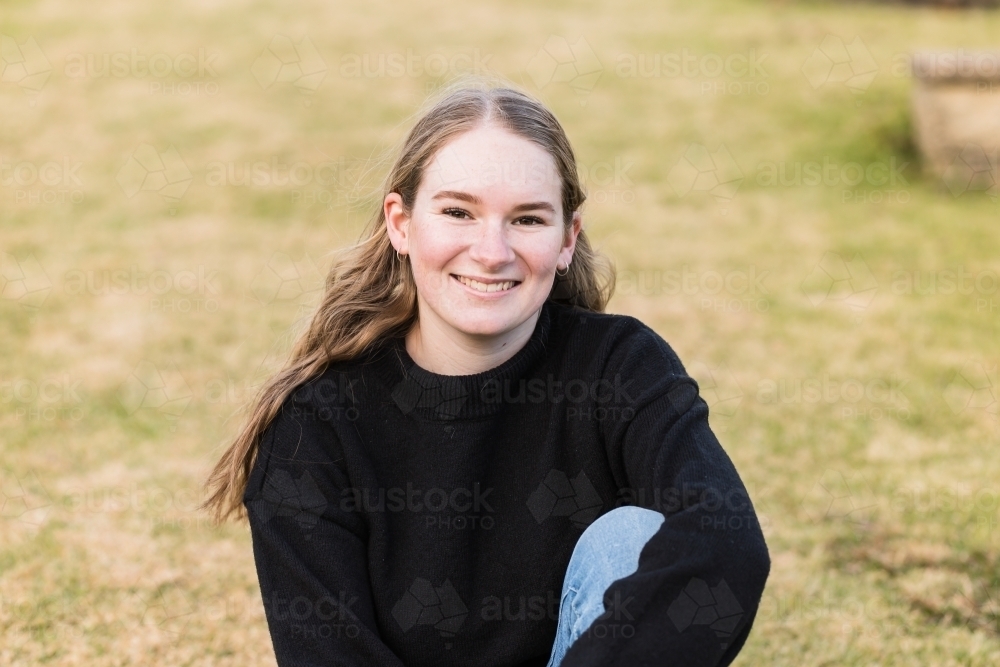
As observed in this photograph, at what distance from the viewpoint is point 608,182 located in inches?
311

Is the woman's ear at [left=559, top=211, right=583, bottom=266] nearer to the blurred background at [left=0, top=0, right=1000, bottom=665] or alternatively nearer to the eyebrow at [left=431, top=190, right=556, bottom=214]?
the eyebrow at [left=431, top=190, right=556, bottom=214]

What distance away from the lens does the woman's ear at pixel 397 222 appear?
2.40 meters

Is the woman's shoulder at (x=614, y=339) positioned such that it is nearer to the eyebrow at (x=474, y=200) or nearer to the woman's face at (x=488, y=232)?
the woman's face at (x=488, y=232)

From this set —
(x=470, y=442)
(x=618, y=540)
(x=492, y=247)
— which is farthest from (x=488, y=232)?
(x=618, y=540)

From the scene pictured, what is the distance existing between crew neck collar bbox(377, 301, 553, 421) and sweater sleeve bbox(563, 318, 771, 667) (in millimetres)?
318

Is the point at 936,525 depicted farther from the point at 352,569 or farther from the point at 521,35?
the point at 521,35

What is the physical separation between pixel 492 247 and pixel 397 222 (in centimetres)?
33

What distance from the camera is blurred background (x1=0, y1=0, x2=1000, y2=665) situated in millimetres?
3592

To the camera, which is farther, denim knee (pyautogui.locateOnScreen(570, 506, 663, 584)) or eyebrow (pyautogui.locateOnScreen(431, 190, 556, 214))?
eyebrow (pyautogui.locateOnScreen(431, 190, 556, 214))

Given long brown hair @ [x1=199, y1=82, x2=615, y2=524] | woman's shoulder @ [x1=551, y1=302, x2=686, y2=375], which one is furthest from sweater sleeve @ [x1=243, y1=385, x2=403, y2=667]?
woman's shoulder @ [x1=551, y1=302, x2=686, y2=375]

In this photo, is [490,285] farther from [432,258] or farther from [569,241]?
[569,241]

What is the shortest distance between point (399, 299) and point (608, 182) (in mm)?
5630

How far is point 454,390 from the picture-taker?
2.29 m

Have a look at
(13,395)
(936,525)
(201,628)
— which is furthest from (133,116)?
(936,525)
